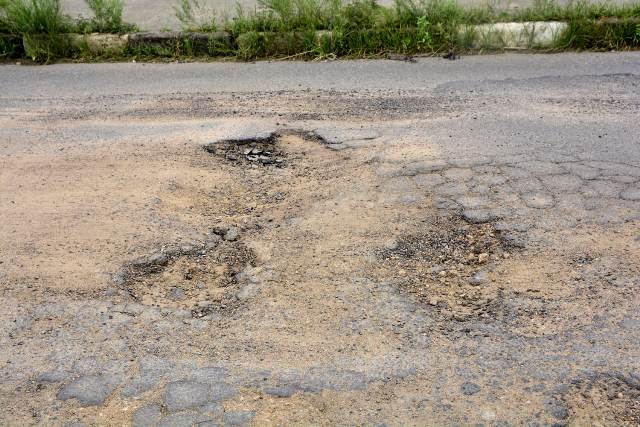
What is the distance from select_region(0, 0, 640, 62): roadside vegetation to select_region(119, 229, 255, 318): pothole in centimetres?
361

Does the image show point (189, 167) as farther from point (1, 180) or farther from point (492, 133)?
point (492, 133)

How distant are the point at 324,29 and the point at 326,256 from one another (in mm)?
4069

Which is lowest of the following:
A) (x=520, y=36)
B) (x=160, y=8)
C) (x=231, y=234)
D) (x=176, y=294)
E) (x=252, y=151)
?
(x=176, y=294)

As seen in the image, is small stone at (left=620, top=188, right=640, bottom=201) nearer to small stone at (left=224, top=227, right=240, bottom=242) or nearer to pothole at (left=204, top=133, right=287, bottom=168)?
pothole at (left=204, top=133, right=287, bottom=168)

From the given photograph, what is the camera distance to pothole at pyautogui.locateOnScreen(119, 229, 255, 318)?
3549 mm

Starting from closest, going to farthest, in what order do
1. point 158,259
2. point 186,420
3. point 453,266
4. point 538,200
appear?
1. point 186,420
2. point 453,266
3. point 158,259
4. point 538,200

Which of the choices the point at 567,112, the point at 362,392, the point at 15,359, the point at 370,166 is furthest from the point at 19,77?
the point at 362,392

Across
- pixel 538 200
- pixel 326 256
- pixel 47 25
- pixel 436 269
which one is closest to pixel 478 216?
pixel 538 200

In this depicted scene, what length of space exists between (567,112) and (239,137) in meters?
2.49

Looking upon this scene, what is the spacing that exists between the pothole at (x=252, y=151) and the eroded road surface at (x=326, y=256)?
2 cm

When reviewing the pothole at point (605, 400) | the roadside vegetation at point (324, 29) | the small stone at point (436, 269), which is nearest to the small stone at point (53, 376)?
the small stone at point (436, 269)

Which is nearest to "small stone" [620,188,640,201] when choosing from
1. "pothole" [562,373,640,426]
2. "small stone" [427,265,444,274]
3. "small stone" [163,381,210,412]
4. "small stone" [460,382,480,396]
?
"small stone" [427,265,444,274]

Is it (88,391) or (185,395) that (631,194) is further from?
(88,391)

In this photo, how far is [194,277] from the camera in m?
3.76
